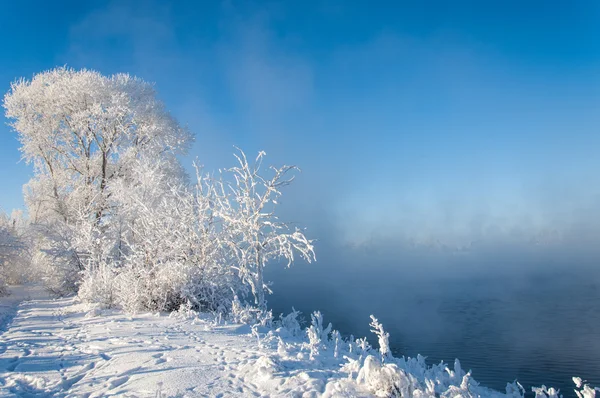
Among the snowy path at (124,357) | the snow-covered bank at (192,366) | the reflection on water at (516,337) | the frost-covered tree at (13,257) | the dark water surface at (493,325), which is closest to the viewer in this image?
the snow-covered bank at (192,366)

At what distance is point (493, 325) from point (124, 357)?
27.8m

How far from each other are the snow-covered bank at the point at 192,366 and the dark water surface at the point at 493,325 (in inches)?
505

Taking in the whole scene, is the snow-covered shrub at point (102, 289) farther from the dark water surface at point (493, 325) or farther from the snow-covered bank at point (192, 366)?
the dark water surface at point (493, 325)

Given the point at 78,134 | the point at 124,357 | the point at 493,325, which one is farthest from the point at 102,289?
the point at 493,325

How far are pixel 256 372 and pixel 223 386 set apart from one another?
0.53 m

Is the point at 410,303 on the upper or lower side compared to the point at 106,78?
lower

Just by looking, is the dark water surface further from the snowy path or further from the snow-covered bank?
the snowy path

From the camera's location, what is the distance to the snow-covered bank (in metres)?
4.93

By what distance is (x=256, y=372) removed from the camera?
17.9 feet

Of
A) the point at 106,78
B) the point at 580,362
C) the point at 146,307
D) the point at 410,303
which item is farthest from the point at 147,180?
the point at 410,303

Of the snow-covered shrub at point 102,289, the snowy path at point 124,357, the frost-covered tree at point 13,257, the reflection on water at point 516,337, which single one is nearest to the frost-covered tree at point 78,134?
the frost-covered tree at point 13,257

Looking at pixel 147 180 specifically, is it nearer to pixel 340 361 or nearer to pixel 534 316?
pixel 340 361

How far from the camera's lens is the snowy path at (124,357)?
203 inches

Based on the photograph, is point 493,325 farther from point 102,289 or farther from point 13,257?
point 13,257
